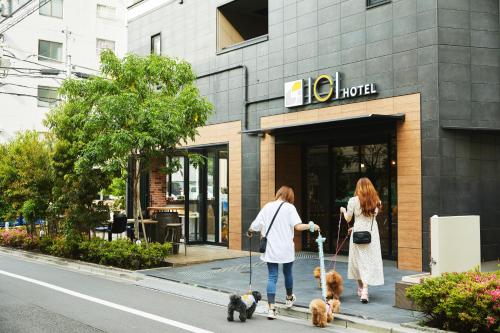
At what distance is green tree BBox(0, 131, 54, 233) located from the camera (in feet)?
56.1

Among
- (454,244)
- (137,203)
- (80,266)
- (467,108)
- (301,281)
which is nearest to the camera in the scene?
(454,244)

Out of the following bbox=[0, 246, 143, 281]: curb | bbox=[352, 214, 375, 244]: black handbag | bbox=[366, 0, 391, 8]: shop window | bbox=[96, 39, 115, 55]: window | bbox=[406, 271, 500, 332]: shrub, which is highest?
bbox=[96, 39, 115, 55]: window

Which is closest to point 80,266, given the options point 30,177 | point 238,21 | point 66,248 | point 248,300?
point 66,248

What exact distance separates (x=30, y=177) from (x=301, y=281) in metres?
10.5

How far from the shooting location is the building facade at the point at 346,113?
37.9ft

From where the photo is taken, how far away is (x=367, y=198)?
28.4 ft

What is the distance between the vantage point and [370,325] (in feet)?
23.5

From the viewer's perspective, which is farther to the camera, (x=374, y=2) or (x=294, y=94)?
(x=294, y=94)

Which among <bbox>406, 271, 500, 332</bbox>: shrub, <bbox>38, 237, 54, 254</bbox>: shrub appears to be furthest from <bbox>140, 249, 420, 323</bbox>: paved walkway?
<bbox>38, 237, 54, 254</bbox>: shrub

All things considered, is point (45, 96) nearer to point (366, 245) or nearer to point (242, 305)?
point (366, 245)

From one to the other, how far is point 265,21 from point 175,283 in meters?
10.9

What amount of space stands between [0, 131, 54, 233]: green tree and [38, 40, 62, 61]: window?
2202 cm

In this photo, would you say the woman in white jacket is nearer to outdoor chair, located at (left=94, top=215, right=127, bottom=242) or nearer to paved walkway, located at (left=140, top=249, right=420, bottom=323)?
paved walkway, located at (left=140, top=249, right=420, bottom=323)

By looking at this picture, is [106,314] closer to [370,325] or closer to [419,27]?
[370,325]
